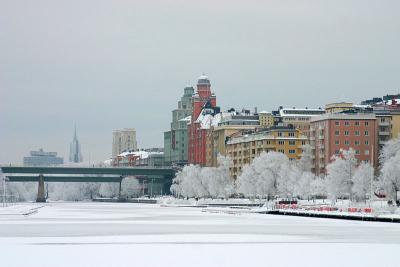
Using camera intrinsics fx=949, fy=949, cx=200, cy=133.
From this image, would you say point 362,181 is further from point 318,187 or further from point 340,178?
point 318,187

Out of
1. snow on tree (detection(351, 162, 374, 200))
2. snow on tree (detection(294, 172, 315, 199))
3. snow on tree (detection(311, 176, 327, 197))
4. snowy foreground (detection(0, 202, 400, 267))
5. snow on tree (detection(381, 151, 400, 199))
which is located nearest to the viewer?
snowy foreground (detection(0, 202, 400, 267))

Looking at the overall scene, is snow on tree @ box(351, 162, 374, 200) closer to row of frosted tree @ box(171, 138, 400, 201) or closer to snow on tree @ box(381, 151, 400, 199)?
row of frosted tree @ box(171, 138, 400, 201)

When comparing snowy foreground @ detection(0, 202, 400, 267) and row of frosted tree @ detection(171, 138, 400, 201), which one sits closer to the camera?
snowy foreground @ detection(0, 202, 400, 267)

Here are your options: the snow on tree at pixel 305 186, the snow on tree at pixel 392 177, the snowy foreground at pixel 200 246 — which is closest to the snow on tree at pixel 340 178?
the snow on tree at pixel 305 186

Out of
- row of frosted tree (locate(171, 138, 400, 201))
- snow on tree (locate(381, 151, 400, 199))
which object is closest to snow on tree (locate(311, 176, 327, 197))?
row of frosted tree (locate(171, 138, 400, 201))

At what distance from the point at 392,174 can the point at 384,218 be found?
138 ft

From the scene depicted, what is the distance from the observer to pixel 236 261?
2154 inches

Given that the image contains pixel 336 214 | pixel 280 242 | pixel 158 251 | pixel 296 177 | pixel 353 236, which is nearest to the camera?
pixel 158 251

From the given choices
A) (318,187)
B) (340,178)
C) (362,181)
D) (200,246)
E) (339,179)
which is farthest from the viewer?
(318,187)

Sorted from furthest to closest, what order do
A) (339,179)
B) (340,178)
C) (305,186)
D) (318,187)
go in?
1. (305,186)
2. (318,187)
3. (340,178)
4. (339,179)

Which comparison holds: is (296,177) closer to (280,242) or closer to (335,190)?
(335,190)

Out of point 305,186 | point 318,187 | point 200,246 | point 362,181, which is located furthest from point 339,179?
point 200,246

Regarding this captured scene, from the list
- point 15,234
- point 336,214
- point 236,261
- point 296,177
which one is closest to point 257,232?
point 15,234

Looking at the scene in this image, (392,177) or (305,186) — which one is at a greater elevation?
(392,177)
